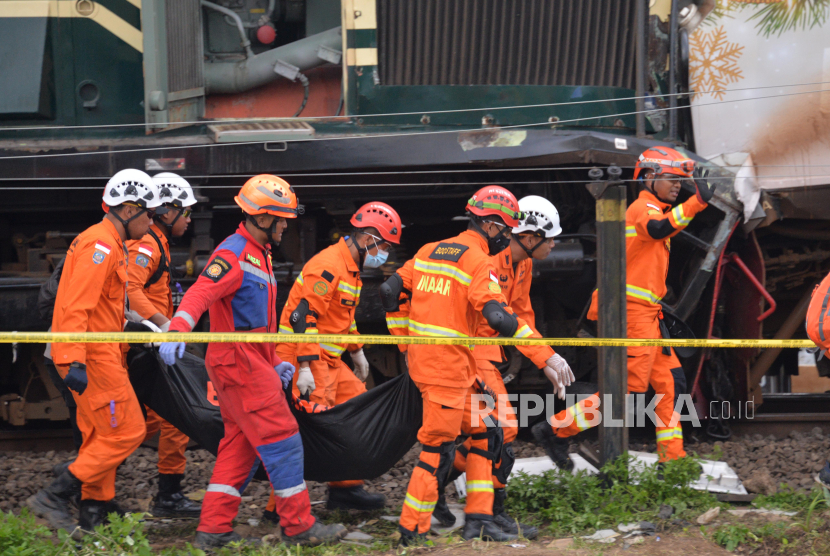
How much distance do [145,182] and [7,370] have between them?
2.41 metres

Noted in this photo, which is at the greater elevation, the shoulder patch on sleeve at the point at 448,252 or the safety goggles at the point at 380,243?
the safety goggles at the point at 380,243

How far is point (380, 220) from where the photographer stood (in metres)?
4.67

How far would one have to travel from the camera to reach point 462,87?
216 inches

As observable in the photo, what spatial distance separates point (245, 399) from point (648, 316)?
239cm

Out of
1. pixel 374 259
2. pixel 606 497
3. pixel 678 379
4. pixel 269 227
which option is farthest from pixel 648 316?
pixel 269 227

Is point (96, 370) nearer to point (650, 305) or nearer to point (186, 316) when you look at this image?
point (186, 316)

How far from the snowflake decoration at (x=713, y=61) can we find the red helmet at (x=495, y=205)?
6.67 ft

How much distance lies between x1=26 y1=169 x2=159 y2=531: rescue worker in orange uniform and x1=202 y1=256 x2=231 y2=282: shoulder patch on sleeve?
1.92ft

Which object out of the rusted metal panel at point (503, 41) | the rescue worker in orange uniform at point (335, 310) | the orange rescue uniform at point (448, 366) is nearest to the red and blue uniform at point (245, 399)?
the rescue worker in orange uniform at point (335, 310)

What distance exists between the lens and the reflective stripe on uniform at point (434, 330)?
4008 millimetres

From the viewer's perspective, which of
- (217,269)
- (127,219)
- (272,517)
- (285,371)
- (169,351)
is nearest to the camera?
(169,351)

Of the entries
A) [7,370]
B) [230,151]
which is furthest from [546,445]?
[7,370]

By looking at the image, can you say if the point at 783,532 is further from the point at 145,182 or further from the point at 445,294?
the point at 145,182

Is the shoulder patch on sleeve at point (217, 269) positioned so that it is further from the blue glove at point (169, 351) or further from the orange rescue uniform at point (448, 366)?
the orange rescue uniform at point (448, 366)
